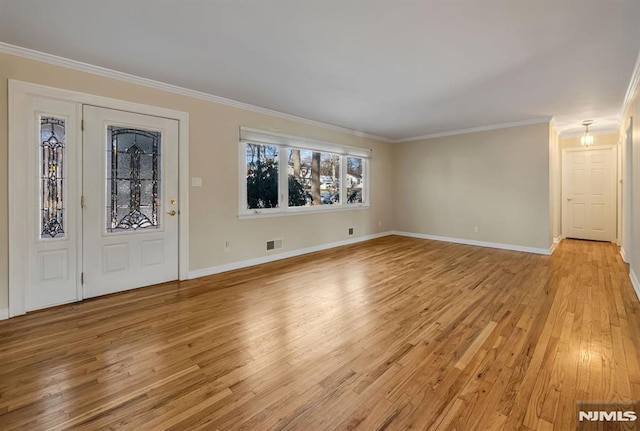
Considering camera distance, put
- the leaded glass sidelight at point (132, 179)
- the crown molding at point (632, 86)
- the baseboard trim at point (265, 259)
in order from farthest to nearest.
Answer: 1. the baseboard trim at point (265, 259)
2. the leaded glass sidelight at point (132, 179)
3. the crown molding at point (632, 86)

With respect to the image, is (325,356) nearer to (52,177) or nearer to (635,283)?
(52,177)

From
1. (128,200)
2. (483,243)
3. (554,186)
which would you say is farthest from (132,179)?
(554,186)

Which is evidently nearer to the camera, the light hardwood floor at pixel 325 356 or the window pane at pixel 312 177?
the light hardwood floor at pixel 325 356

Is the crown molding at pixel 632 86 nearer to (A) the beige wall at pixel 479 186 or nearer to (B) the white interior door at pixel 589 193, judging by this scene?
(A) the beige wall at pixel 479 186

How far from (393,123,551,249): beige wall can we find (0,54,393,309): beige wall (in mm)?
2343

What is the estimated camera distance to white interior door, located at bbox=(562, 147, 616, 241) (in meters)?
6.48

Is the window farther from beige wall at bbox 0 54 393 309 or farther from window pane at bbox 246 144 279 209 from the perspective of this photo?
beige wall at bbox 0 54 393 309

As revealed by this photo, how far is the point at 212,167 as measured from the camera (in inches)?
169

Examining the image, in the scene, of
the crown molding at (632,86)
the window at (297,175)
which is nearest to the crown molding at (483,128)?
the crown molding at (632,86)

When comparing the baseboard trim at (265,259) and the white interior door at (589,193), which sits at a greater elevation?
the white interior door at (589,193)

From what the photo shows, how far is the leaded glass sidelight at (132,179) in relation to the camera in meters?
3.45

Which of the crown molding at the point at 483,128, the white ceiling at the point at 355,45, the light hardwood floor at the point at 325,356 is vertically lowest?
the light hardwood floor at the point at 325,356

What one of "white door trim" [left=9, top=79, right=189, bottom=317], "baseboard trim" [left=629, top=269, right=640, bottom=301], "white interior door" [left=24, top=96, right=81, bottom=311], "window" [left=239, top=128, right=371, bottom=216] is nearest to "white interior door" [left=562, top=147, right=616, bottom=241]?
"baseboard trim" [left=629, top=269, right=640, bottom=301]

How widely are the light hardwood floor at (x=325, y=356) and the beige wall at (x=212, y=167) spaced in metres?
0.77
